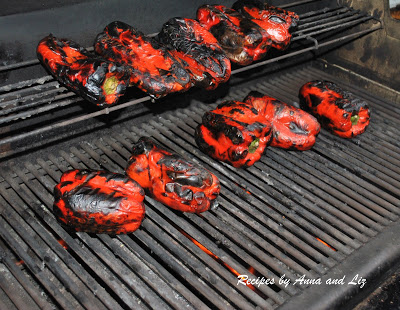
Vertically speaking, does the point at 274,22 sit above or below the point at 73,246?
above

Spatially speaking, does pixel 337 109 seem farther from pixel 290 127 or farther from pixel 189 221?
pixel 189 221

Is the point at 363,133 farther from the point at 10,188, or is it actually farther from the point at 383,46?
the point at 10,188

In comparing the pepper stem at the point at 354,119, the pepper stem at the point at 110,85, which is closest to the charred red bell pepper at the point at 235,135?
the pepper stem at the point at 354,119

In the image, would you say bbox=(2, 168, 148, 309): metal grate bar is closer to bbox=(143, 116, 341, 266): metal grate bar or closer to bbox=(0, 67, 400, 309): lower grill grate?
bbox=(0, 67, 400, 309): lower grill grate

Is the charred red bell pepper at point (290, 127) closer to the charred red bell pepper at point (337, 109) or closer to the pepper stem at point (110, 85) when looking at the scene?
the charred red bell pepper at point (337, 109)

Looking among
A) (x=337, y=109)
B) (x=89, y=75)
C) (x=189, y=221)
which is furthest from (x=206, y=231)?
(x=337, y=109)

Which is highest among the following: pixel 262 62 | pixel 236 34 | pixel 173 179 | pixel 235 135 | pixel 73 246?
pixel 236 34
